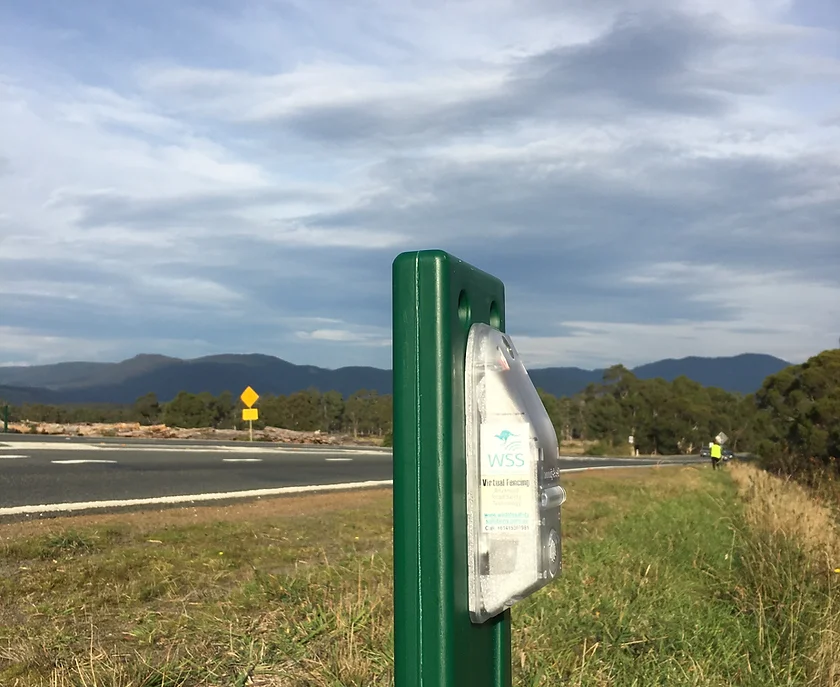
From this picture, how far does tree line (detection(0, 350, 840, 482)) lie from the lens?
39.8 meters

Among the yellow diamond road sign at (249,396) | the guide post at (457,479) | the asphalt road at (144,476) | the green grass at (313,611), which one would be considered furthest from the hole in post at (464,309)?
the yellow diamond road sign at (249,396)

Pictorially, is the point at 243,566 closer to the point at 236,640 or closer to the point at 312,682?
the point at 236,640

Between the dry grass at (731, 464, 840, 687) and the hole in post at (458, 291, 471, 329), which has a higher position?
the hole in post at (458, 291, 471, 329)

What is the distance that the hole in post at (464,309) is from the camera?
167 cm

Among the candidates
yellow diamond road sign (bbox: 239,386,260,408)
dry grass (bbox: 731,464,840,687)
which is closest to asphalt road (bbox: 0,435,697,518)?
dry grass (bbox: 731,464,840,687)

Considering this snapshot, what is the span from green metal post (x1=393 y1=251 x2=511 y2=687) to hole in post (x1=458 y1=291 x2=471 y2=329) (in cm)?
10

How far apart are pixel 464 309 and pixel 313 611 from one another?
277 cm

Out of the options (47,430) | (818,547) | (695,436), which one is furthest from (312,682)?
(695,436)

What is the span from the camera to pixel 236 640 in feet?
12.3

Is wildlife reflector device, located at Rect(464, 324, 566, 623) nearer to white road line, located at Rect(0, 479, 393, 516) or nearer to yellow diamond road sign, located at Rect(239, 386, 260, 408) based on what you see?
white road line, located at Rect(0, 479, 393, 516)

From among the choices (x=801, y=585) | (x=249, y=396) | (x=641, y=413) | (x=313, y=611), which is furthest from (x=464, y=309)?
(x=641, y=413)

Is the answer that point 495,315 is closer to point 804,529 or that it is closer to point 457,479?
point 457,479

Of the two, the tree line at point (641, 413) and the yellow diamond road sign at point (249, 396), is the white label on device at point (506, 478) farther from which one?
the yellow diamond road sign at point (249, 396)

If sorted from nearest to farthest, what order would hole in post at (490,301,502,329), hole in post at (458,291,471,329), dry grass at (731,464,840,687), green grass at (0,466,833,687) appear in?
hole in post at (458,291,471,329), hole in post at (490,301,502,329), green grass at (0,466,833,687), dry grass at (731,464,840,687)
